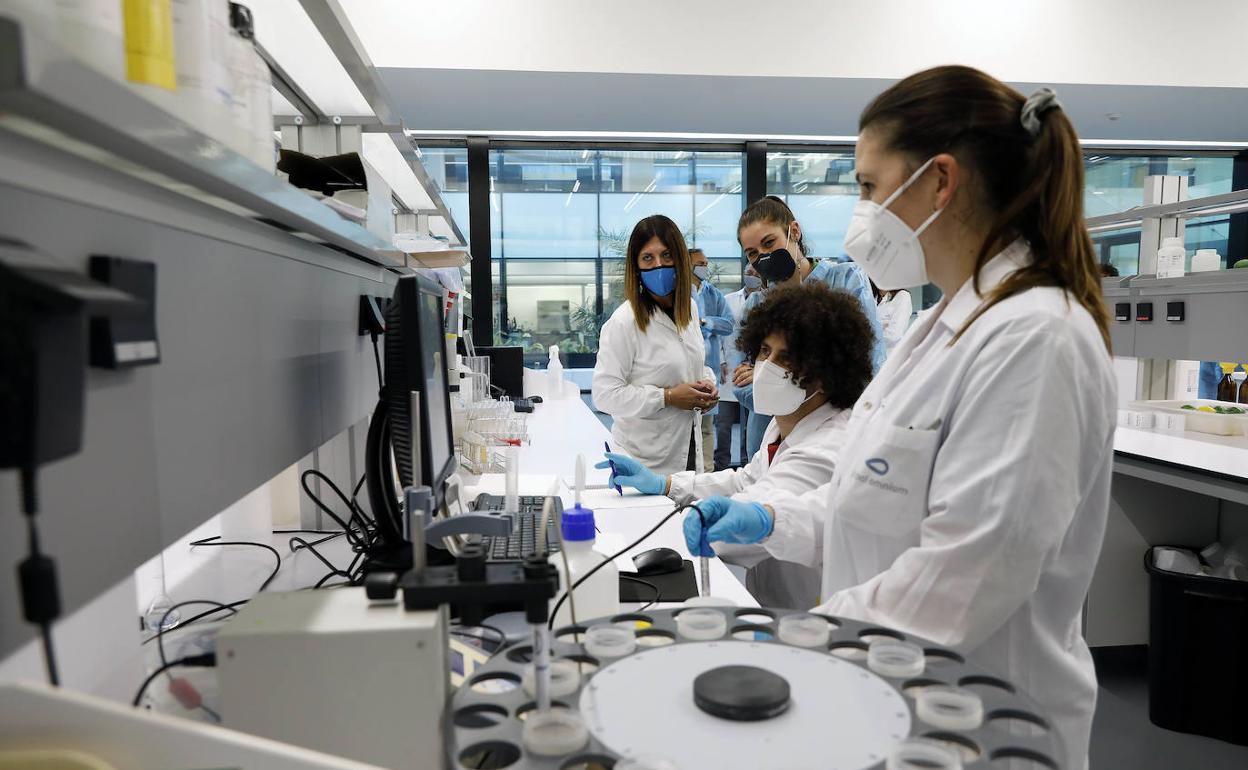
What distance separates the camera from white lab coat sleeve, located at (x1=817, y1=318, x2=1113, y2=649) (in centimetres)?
83

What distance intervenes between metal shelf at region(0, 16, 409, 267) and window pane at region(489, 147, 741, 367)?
428 centimetres

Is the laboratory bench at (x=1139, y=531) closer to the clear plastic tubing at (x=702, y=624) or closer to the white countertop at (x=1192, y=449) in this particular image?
the white countertop at (x=1192, y=449)

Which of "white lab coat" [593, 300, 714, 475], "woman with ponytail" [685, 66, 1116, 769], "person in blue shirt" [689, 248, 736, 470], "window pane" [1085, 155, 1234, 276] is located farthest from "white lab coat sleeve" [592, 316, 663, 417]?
"window pane" [1085, 155, 1234, 276]

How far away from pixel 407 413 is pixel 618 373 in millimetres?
1620

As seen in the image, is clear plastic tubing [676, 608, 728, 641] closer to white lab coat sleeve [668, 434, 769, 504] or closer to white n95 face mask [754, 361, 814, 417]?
white n95 face mask [754, 361, 814, 417]

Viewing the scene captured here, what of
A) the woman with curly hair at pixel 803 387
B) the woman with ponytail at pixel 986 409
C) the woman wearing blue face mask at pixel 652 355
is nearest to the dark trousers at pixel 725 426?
the woman wearing blue face mask at pixel 652 355

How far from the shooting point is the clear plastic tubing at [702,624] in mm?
669

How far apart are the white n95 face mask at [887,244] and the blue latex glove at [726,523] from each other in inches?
17.7

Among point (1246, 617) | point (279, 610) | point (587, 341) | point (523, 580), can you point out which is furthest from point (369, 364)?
point (587, 341)

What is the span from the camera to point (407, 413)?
3.33 ft

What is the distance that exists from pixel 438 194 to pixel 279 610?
2538 mm

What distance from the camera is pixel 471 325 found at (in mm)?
4832

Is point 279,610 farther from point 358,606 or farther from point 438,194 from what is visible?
point 438,194

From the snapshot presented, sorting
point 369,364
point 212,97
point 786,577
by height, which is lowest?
point 786,577
